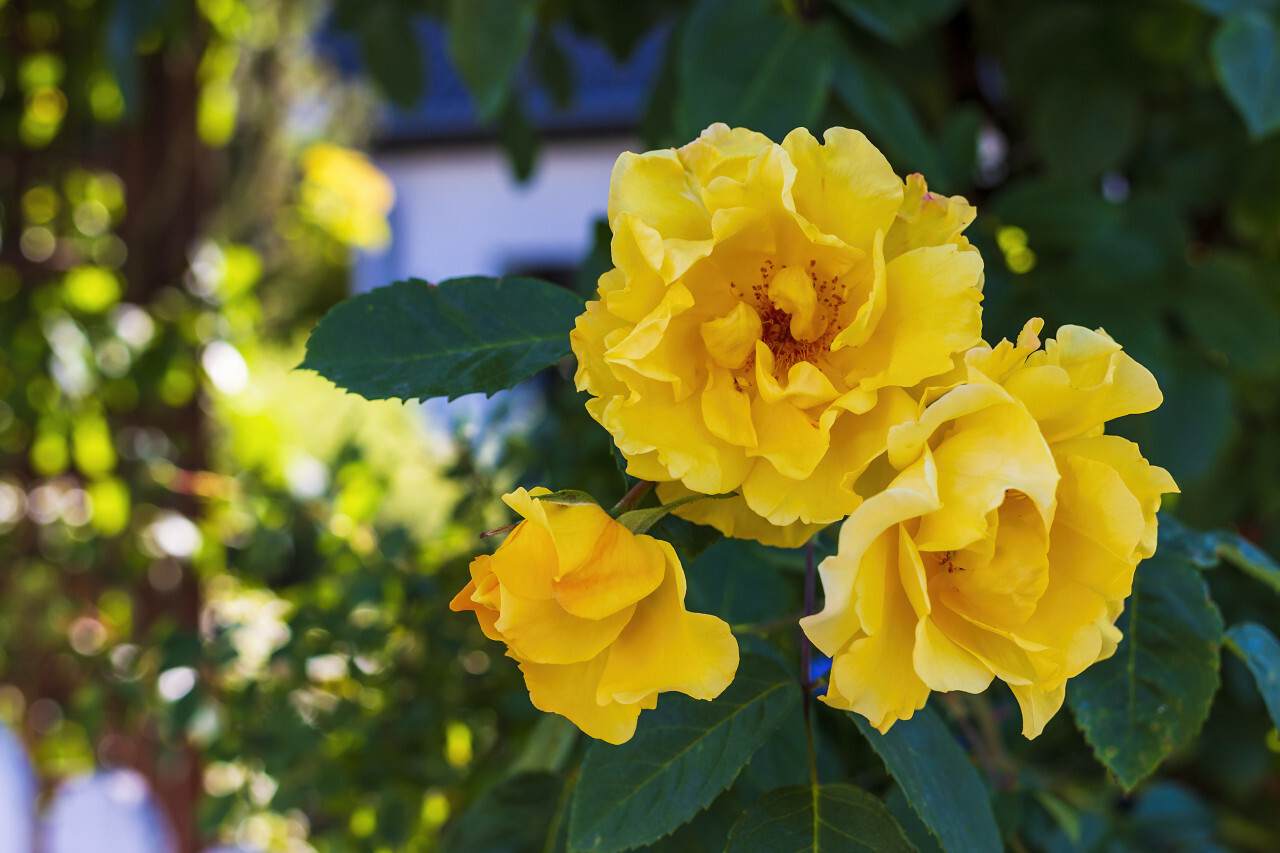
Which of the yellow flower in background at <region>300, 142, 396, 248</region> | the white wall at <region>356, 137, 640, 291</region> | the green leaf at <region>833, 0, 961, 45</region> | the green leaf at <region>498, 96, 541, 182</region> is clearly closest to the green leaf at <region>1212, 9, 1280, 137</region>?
the green leaf at <region>833, 0, 961, 45</region>

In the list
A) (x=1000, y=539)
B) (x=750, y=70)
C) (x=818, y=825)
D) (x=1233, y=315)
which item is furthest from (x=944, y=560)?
(x=1233, y=315)

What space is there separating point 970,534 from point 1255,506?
2.92 feet

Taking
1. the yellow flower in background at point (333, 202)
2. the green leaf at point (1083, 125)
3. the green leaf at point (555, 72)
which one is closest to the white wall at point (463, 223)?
the yellow flower in background at point (333, 202)

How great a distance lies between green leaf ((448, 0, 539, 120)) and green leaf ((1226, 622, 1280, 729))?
534mm

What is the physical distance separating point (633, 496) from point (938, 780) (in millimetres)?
158

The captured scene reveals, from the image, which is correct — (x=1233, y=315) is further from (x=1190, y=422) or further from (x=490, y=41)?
(x=490, y=41)

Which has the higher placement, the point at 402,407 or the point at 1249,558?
the point at 1249,558

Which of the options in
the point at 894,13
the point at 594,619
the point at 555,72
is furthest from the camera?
the point at 555,72

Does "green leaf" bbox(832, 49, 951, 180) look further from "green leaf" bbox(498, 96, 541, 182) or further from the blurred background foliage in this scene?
"green leaf" bbox(498, 96, 541, 182)

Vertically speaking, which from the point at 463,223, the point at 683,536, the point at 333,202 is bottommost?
the point at 463,223

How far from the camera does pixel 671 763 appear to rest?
0.36 m

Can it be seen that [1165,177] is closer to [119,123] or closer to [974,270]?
[974,270]

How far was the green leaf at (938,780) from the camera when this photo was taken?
1.07 feet

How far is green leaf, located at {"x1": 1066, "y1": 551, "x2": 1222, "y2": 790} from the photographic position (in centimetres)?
40
